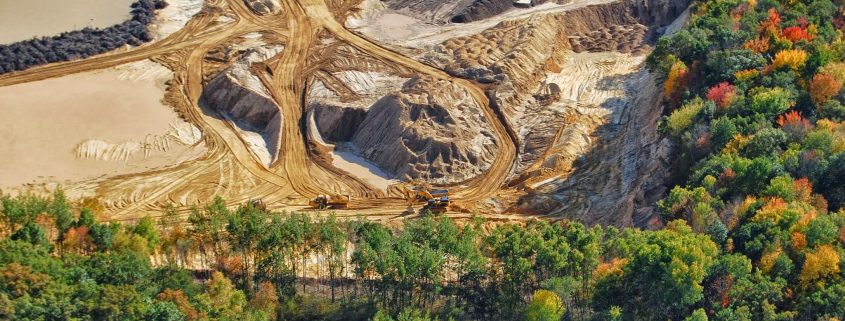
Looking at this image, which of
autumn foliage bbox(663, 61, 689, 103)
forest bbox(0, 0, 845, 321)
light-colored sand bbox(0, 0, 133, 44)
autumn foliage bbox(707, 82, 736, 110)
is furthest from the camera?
light-colored sand bbox(0, 0, 133, 44)

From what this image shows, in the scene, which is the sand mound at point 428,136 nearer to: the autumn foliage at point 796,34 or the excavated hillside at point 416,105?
the excavated hillside at point 416,105

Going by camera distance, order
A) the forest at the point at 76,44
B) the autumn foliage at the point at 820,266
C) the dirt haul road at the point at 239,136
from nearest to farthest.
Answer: the autumn foliage at the point at 820,266 < the dirt haul road at the point at 239,136 < the forest at the point at 76,44

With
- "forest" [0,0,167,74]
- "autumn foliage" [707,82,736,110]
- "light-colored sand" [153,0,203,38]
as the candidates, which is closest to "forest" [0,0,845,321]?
"autumn foliage" [707,82,736,110]

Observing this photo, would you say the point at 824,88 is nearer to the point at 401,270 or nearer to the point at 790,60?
the point at 790,60

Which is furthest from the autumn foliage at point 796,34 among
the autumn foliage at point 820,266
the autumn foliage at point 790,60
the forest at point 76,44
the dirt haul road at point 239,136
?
the forest at point 76,44

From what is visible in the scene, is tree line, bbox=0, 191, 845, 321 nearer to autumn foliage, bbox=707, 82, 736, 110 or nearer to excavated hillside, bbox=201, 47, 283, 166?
autumn foliage, bbox=707, 82, 736, 110

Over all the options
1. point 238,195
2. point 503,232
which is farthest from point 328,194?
point 503,232

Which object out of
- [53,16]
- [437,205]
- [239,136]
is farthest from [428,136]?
[53,16]
